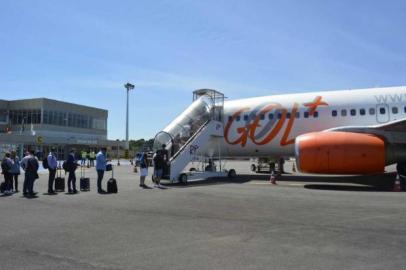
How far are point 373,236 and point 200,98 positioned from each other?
1623cm

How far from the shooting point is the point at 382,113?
741 inches

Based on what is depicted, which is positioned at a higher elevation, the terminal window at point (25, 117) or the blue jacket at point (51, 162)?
the terminal window at point (25, 117)

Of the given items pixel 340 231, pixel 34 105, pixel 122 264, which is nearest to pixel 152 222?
pixel 122 264

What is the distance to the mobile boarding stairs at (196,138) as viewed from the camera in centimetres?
1895

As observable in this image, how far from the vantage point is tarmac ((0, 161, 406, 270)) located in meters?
5.91

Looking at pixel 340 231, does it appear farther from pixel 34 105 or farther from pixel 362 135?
pixel 34 105

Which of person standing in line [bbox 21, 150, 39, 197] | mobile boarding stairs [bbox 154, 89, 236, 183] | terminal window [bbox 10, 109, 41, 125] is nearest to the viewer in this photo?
person standing in line [bbox 21, 150, 39, 197]

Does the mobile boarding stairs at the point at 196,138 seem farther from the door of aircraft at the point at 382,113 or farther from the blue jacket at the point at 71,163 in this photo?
the door of aircraft at the point at 382,113

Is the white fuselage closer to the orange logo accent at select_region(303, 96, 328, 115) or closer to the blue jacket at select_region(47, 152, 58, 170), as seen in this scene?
the orange logo accent at select_region(303, 96, 328, 115)

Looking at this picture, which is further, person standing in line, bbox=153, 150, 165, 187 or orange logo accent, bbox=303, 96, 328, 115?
orange logo accent, bbox=303, 96, 328, 115

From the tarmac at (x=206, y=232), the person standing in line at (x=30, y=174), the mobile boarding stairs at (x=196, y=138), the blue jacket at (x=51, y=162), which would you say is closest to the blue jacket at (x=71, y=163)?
the blue jacket at (x=51, y=162)

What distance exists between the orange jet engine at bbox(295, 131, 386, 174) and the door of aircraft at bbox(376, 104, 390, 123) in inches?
106

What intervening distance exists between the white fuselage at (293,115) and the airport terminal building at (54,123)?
52519 mm

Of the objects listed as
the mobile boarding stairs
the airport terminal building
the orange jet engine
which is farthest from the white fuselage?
the airport terminal building
